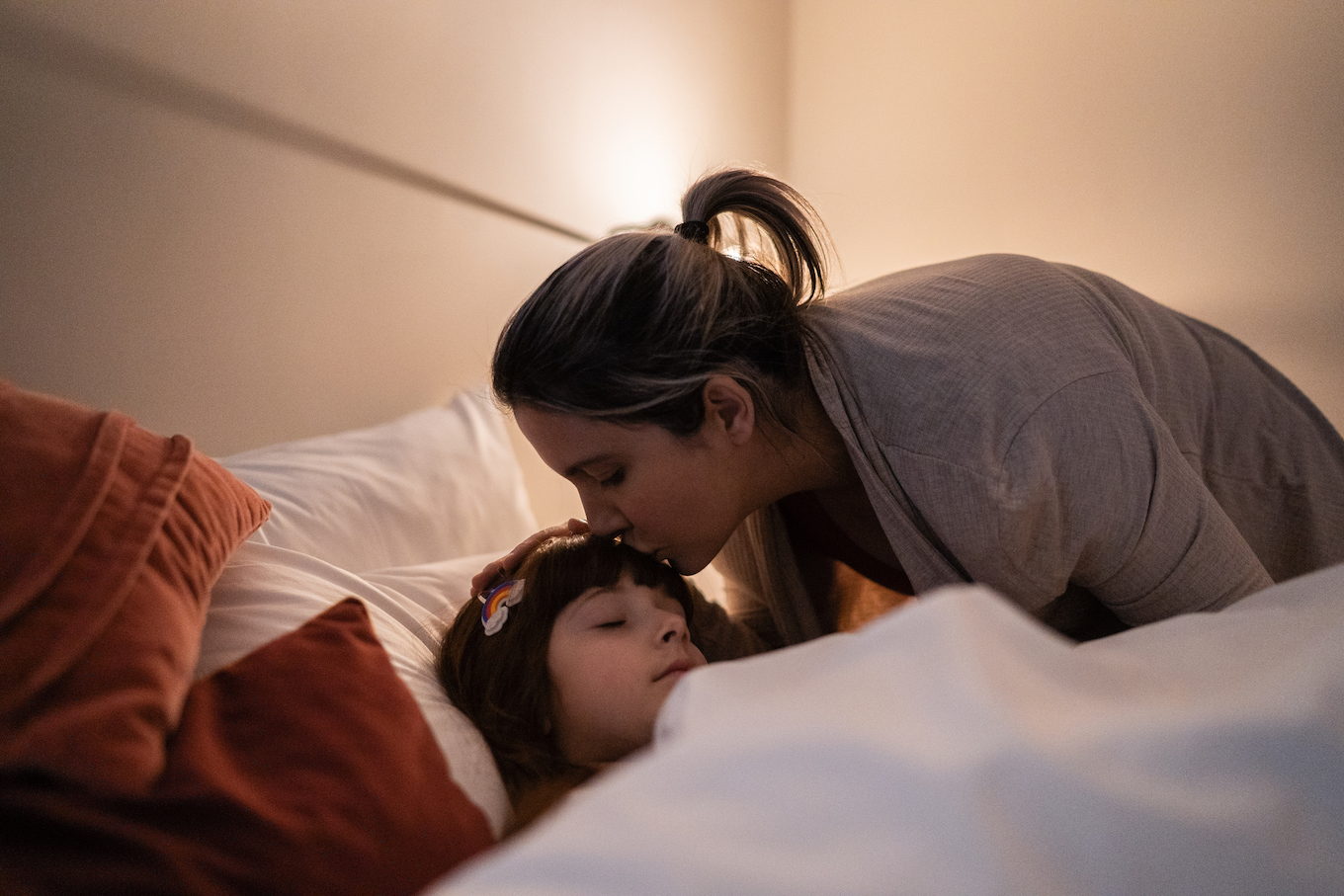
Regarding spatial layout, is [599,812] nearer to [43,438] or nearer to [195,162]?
[43,438]

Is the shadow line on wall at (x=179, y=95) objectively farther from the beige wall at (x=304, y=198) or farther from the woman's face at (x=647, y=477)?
the woman's face at (x=647, y=477)

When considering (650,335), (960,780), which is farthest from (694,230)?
(960,780)

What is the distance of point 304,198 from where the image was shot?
129 centimetres

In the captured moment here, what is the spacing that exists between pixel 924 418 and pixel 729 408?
0.66 ft

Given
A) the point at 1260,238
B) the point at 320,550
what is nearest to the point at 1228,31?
the point at 1260,238

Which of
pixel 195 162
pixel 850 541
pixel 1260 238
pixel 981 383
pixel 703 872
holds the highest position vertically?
pixel 195 162

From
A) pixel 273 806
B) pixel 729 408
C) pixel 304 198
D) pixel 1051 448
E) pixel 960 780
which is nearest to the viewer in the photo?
pixel 960 780

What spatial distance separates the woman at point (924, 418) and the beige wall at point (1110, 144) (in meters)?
0.55

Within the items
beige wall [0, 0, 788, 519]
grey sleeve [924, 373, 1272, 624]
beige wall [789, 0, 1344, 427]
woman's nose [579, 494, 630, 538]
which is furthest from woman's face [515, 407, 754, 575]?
beige wall [789, 0, 1344, 427]

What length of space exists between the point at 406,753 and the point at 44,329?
756 millimetres

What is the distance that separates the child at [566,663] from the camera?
33.6 inches

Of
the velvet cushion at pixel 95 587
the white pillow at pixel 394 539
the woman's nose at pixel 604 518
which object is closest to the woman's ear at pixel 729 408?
the woman's nose at pixel 604 518

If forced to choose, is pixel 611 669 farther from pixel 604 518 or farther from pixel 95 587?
pixel 95 587

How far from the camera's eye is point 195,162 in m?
1.16
